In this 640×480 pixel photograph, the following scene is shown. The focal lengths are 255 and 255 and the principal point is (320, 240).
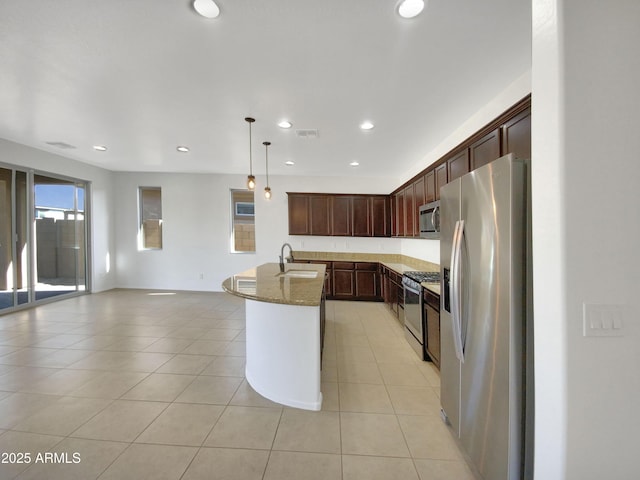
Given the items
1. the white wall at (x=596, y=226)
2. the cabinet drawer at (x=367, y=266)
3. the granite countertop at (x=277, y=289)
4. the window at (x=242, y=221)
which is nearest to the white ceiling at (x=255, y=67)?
the white wall at (x=596, y=226)

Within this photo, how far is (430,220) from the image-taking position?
324 centimetres

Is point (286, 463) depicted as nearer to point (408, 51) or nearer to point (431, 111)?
point (408, 51)

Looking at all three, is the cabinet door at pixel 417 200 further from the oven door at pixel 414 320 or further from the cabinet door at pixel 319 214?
the cabinet door at pixel 319 214

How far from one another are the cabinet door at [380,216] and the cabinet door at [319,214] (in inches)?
39.6

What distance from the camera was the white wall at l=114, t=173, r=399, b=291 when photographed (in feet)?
19.8

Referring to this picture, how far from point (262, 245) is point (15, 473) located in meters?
4.79

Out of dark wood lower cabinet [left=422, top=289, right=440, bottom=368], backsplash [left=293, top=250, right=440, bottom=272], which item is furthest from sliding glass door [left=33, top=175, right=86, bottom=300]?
dark wood lower cabinet [left=422, top=289, right=440, bottom=368]

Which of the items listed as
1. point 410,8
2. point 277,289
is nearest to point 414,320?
point 277,289

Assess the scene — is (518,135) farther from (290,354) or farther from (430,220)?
(290,354)

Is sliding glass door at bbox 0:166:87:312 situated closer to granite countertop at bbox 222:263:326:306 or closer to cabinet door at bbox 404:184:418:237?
granite countertop at bbox 222:263:326:306

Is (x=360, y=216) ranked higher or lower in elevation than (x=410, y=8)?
lower

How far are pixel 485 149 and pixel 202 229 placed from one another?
577 centimetres

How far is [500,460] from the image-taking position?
1.26 metres

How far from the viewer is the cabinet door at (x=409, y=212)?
4155 millimetres
